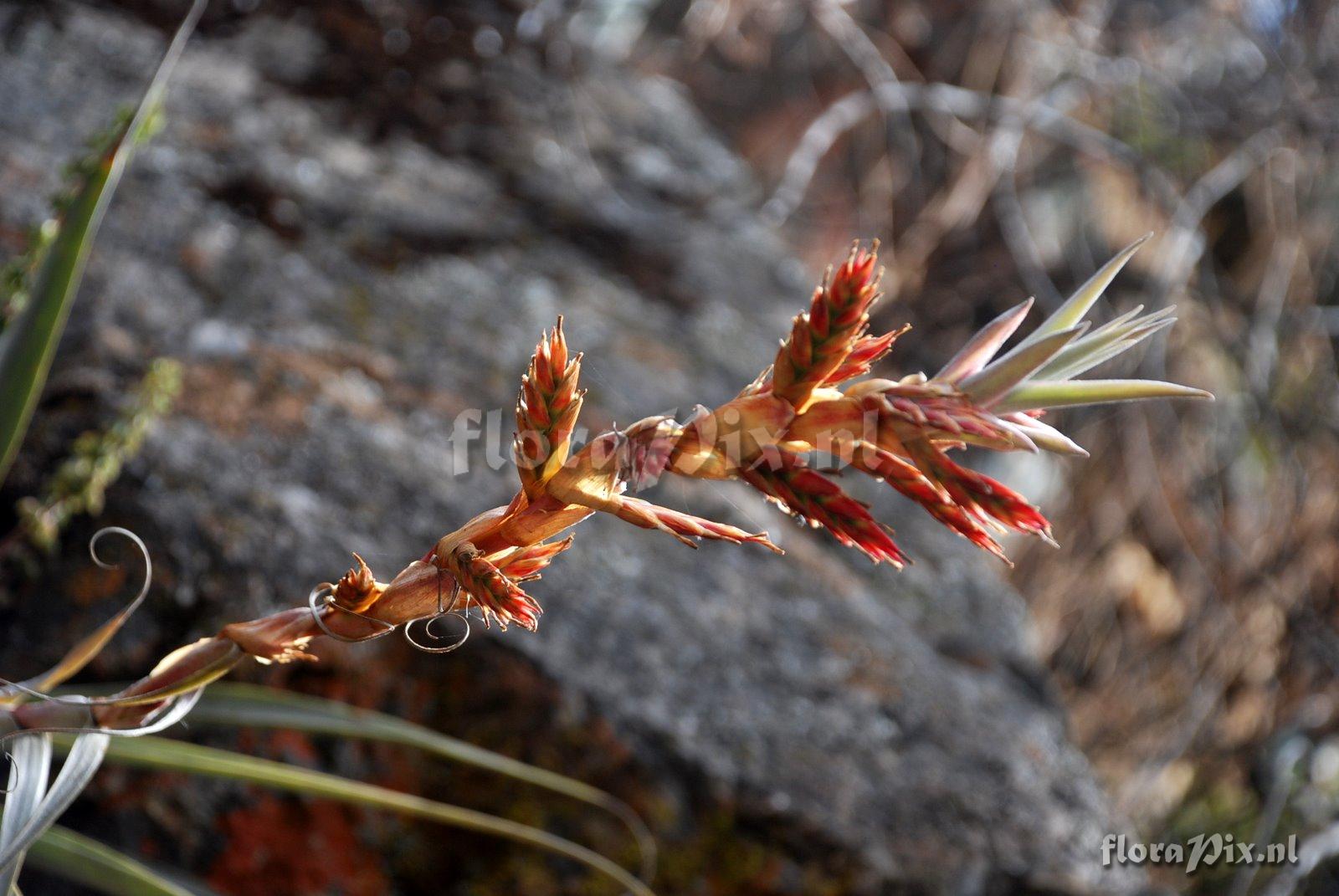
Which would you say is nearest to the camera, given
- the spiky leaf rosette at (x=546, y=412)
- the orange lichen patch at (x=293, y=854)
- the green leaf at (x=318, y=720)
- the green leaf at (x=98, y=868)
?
the spiky leaf rosette at (x=546, y=412)

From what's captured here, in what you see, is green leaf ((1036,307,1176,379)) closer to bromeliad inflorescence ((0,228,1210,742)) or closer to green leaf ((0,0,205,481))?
bromeliad inflorescence ((0,228,1210,742))

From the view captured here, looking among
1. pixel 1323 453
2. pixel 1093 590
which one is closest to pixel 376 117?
pixel 1093 590

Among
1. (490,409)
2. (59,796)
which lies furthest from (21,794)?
(490,409)

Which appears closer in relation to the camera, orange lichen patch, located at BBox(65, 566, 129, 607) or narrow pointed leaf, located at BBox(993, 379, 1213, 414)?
narrow pointed leaf, located at BBox(993, 379, 1213, 414)

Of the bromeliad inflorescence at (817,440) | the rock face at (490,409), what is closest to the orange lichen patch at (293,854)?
the rock face at (490,409)

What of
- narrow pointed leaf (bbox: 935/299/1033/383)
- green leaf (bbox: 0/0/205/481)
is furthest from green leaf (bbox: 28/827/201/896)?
narrow pointed leaf (bbox: 935/299/1033/383)

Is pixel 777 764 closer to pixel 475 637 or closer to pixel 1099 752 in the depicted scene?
pixel 475 637

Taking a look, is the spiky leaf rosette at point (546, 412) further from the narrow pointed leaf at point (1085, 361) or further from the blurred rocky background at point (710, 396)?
the blurred rocky background at point (710, 396)
